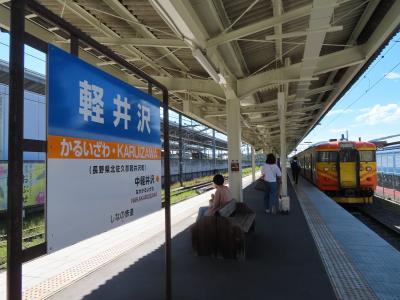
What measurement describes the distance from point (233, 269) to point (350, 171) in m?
12.1

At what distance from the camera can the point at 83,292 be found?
433 cm

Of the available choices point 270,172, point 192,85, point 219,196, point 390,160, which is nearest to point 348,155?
point 270,172

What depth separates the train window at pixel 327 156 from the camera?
16.1m

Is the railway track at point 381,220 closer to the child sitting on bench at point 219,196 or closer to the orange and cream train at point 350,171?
the orange and cream train at point 350,171

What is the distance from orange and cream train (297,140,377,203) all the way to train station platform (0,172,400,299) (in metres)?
8.40

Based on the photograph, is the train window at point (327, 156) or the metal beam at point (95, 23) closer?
the metal beam at point (95, 23)

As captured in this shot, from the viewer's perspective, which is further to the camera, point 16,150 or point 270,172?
point 270,172

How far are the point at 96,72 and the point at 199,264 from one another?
380cm

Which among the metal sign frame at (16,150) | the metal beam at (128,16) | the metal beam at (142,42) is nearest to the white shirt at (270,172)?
the metal beam at (128,16)

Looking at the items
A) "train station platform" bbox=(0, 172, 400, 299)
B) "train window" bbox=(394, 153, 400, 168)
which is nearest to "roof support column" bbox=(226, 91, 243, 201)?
"train station platform" bbox=(0, 172, 400, 299)

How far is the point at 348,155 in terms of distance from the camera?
52.3 feet

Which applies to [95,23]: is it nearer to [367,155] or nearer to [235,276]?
[235,276]

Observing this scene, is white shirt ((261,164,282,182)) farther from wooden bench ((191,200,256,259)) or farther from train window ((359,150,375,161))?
train window ((359,150,375,161))

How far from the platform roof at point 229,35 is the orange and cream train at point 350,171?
6095 millimetres
